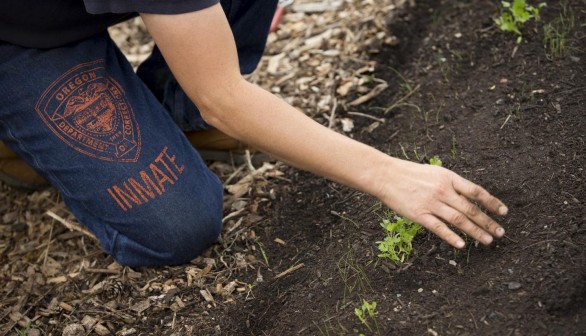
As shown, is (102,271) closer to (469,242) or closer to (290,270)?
(290,270)

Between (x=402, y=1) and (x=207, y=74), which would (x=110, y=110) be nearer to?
(x=207, y=74)

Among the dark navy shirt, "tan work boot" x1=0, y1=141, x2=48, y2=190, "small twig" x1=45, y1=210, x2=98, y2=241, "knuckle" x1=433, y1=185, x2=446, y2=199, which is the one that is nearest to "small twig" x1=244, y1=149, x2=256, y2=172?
"small twig" x1=45, y1=210, x2=98, y2=241

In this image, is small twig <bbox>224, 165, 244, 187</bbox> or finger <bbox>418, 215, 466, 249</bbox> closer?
finger <bbox>418, 215, 466, 249</bbox>

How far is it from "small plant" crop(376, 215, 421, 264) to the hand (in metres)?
0.37

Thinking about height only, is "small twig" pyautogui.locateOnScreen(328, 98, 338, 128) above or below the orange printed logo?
below

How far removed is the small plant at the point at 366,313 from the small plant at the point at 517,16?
1500 mm

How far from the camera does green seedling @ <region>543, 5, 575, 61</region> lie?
3047 mm

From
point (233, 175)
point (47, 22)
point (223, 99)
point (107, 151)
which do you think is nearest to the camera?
point (223, 99)

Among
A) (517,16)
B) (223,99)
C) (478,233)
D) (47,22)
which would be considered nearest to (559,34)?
(517,16)

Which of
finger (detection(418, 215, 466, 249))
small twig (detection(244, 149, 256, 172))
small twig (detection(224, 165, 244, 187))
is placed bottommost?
small twig (detection(224, 165, 244, 187))

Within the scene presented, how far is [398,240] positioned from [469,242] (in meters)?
0.23

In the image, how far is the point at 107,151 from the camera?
8.90 ft

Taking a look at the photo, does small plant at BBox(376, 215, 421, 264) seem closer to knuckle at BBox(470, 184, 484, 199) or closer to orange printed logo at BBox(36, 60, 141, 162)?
knuckle at BBox(470, 184, 484, 199)

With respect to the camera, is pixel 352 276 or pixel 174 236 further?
pixel 174 236
